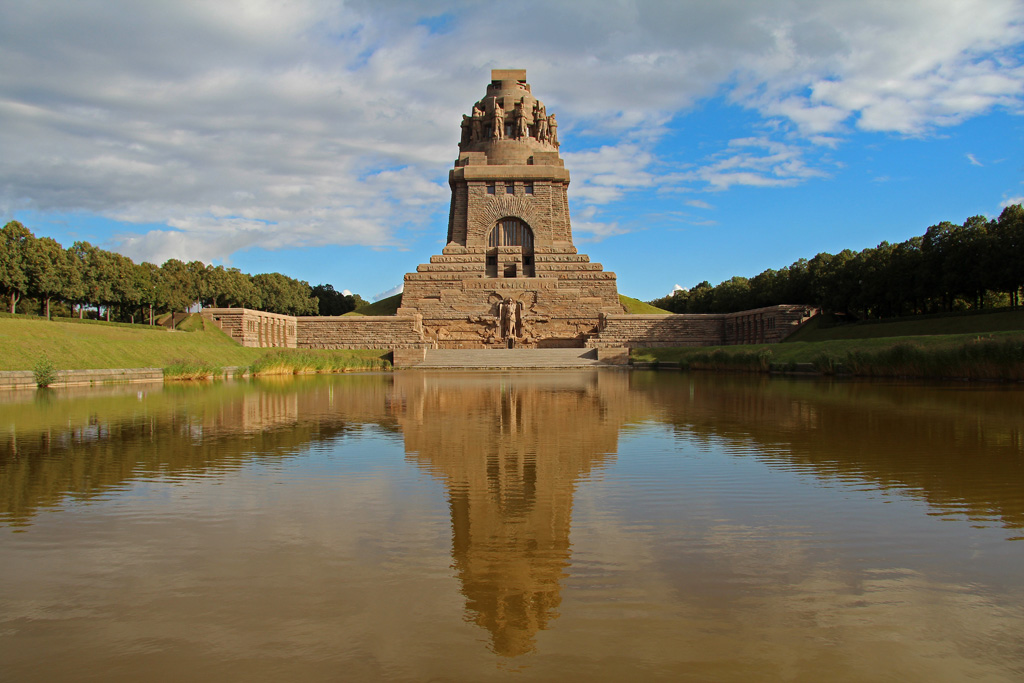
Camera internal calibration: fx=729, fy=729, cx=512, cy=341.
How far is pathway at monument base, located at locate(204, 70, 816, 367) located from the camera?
48094 mm

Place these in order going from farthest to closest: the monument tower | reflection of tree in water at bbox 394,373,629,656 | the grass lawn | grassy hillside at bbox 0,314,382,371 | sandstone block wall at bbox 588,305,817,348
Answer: the monument tower → sandstone block wall at bbox 588,305,817,348 → grassy hillside at bbox 0,314,382,371 → the grass lawn → reflection of tree in water at bbox 394,373,629,656

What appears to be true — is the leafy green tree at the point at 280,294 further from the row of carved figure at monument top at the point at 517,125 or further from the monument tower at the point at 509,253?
the row of carved figure at monument top at the point at 517,125

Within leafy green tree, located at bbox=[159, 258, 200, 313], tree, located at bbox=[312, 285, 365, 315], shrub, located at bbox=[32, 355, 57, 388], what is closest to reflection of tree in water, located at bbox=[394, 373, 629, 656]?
shrub, located at bbox=[32, 355, 57, 388]

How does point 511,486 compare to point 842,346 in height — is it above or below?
below

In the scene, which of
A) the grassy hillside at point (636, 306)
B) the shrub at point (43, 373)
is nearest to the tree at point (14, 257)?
the shrub at point (43, 373)

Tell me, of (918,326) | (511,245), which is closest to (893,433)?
(918,326)

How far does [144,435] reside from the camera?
10297 mm

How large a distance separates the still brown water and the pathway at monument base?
109 feet

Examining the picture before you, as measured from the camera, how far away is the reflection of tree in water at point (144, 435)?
709 centimetres

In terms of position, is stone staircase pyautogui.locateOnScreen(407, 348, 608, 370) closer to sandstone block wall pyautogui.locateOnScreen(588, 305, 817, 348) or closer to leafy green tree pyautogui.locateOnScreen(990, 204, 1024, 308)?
sandstone block wall pyautogui.locateOnScreen(588, 305, 817, 348)

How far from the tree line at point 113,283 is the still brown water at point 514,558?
35263mm

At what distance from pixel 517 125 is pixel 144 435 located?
5490cm

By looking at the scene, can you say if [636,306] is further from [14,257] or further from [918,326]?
[14,257]

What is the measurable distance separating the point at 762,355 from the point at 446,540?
85.9 feet
